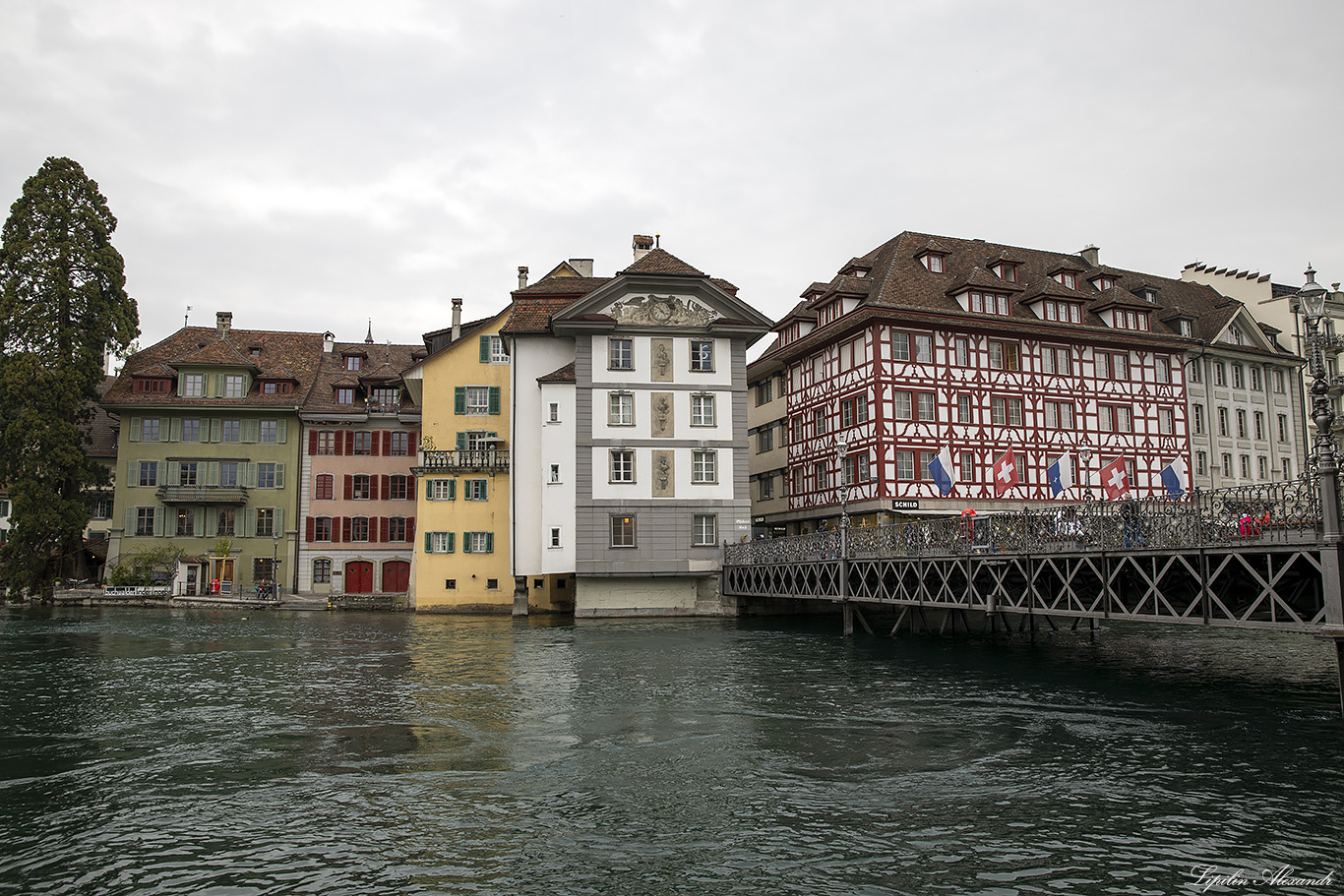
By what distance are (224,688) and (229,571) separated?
3827 centimetres

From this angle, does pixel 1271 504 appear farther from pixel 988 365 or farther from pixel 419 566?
pixel 419 566

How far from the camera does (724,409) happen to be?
4403 cm

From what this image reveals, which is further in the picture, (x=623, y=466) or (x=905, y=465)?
(x=905, y=465)

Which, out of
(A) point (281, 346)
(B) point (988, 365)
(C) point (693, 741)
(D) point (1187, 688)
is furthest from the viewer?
(A) point (281, 346)

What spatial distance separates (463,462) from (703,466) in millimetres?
A: 12217

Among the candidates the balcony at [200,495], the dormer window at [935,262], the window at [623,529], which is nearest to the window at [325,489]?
the balcony at [200,495]

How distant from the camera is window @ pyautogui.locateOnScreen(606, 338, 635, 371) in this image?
4356 centimetres

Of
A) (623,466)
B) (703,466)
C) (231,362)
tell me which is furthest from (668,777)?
(231,362)

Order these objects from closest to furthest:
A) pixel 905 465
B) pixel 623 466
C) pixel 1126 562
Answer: pixel 1126 562, pixel 623 466, pixel 905 465

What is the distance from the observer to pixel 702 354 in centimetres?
4412

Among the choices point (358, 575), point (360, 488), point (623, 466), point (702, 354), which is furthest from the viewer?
point (360, 488)

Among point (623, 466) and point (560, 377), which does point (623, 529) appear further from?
point (560, 377)

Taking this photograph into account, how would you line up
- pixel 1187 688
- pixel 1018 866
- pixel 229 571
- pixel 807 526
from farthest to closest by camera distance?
pixel 229 571
pixel 807 526
pixel 1187 688
pixel 1018 866

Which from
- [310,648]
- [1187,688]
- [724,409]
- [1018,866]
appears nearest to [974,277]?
[724,409]
